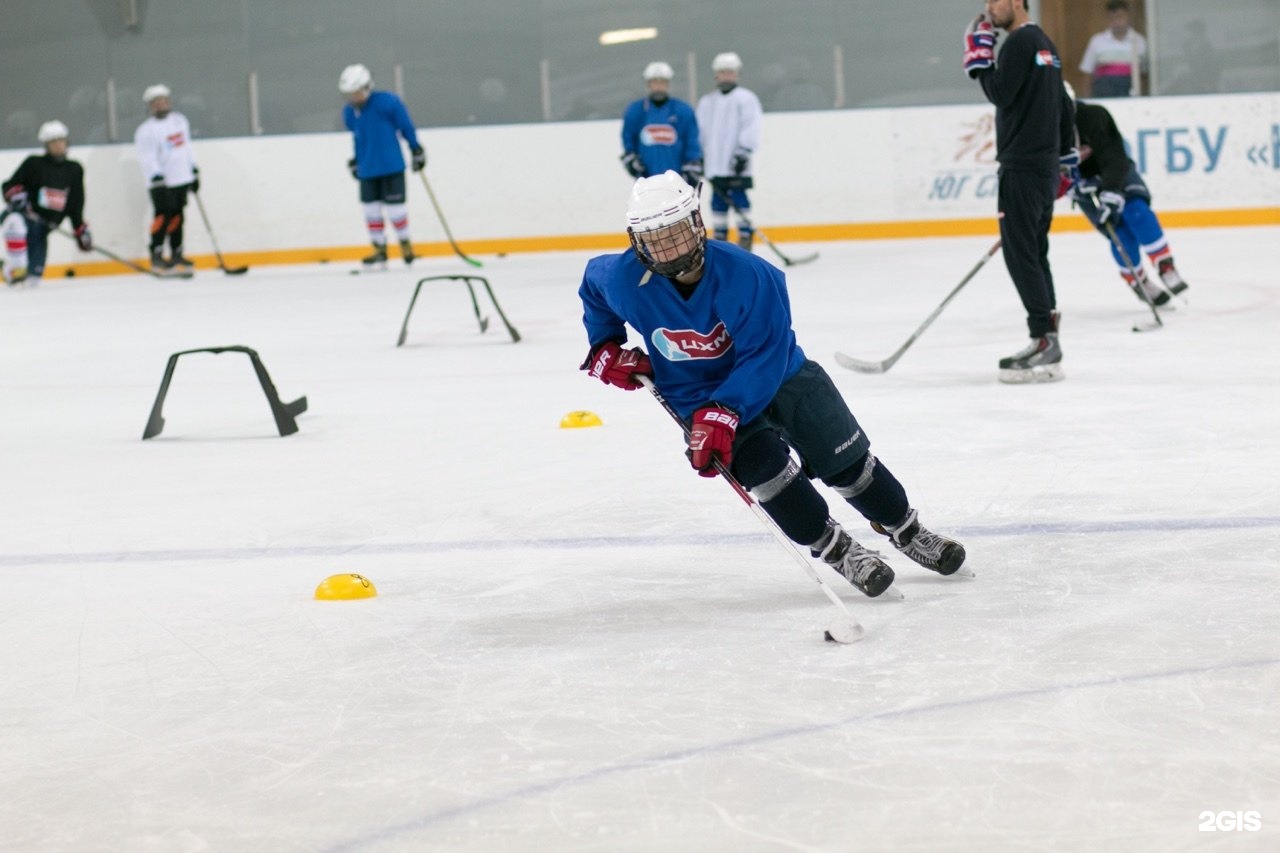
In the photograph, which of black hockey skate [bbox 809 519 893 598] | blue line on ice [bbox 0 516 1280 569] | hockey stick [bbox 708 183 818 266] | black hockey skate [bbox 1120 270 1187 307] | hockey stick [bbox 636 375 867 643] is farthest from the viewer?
hockey stick [bbox 708 183 818 266]

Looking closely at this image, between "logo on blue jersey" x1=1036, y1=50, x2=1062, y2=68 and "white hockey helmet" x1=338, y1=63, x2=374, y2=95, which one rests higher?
"white hockey helmet" x1=338, y1=63, x2=374, y2=95

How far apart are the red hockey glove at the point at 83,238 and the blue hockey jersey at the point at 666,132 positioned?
13.1 ft

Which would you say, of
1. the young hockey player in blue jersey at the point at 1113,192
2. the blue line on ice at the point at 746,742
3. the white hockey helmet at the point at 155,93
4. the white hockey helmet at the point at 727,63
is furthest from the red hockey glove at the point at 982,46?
the white hockey helmet at the point at 155,93

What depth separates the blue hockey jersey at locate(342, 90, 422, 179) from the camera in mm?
12219

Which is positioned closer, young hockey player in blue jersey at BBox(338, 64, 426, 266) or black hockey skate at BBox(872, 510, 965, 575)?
black hockey skate at BBox(872, 510, 965, 575)

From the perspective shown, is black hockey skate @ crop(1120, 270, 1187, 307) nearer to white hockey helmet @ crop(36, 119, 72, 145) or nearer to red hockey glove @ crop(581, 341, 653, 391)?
red hockey glove @ crop(581, 341, 653, 391)

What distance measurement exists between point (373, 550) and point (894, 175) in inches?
391

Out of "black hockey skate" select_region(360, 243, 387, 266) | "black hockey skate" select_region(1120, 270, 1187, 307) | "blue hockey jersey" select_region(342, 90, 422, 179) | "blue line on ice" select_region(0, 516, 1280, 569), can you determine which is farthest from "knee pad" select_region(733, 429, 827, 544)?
"black hockey skate" select_region(360, 243, 387, 266)

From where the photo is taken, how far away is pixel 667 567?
3.25 metres

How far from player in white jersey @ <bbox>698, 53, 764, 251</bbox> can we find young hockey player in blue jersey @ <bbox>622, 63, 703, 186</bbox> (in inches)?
9.4

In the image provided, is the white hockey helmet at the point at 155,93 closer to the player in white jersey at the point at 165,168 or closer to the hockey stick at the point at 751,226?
the player in white jersey at the point at 165,168

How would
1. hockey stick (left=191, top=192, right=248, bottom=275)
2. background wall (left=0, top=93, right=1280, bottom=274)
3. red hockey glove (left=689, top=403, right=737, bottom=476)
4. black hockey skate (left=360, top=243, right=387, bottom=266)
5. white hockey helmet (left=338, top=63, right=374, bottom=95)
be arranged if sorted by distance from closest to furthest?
red hockey glove (left=689, top=403, right=737, bottom=476)
white hockey helmet (left=338, top=63, right=374, bottom=95)
black hockey skate (left=360, top=243, right=387, bottom=266)
hockey stick (left=191, top=192, right=248, bottom=275)
background wall (left=0, top=93, right=1280, bottom=274)

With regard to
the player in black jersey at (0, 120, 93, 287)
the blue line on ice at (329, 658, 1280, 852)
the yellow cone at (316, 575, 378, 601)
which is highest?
the player in black jersey at (0, 120, 93, 287)

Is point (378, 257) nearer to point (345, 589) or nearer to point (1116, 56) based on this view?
point (1116, 56)
